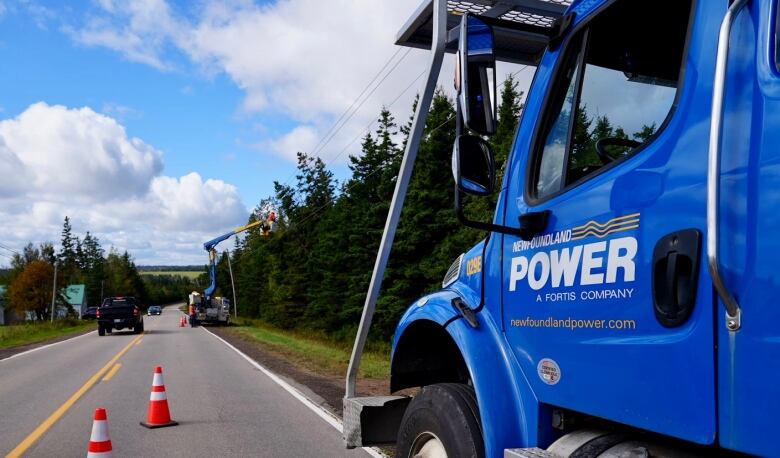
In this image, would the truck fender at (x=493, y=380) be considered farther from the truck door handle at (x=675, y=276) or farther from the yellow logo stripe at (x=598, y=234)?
the truck door handle at (x=675, y=276)

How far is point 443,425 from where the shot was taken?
3.15 metres

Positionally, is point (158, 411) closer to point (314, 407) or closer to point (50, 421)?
point (50, 421)

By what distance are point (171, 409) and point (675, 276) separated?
926 centimetres

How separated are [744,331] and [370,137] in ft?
128

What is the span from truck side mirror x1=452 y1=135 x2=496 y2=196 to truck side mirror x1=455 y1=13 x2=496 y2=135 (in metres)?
0.12

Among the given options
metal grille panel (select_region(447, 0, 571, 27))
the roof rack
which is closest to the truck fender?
the roof rack

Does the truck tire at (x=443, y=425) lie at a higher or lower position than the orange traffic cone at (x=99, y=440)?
higher

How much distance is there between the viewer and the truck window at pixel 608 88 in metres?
2.45

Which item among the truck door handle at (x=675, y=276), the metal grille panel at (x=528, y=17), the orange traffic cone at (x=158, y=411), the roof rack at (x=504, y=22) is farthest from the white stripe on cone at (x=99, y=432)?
the truck door handle at (x=675, y=276)

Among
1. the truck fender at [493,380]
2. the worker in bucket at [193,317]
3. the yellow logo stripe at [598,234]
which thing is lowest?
the worker in bucket at [193,317]

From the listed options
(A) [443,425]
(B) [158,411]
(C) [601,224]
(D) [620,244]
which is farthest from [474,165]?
(B) [158,411]

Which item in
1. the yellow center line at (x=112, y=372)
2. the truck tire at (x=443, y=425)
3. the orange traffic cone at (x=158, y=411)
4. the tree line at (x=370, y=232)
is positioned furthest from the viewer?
the tree line at (x=370, y=232)

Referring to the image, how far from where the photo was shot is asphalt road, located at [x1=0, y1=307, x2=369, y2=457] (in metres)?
7.25

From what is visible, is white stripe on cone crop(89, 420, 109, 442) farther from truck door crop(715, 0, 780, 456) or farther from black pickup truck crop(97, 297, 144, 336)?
black pickup truck crop(97, 297, 144, 336)
